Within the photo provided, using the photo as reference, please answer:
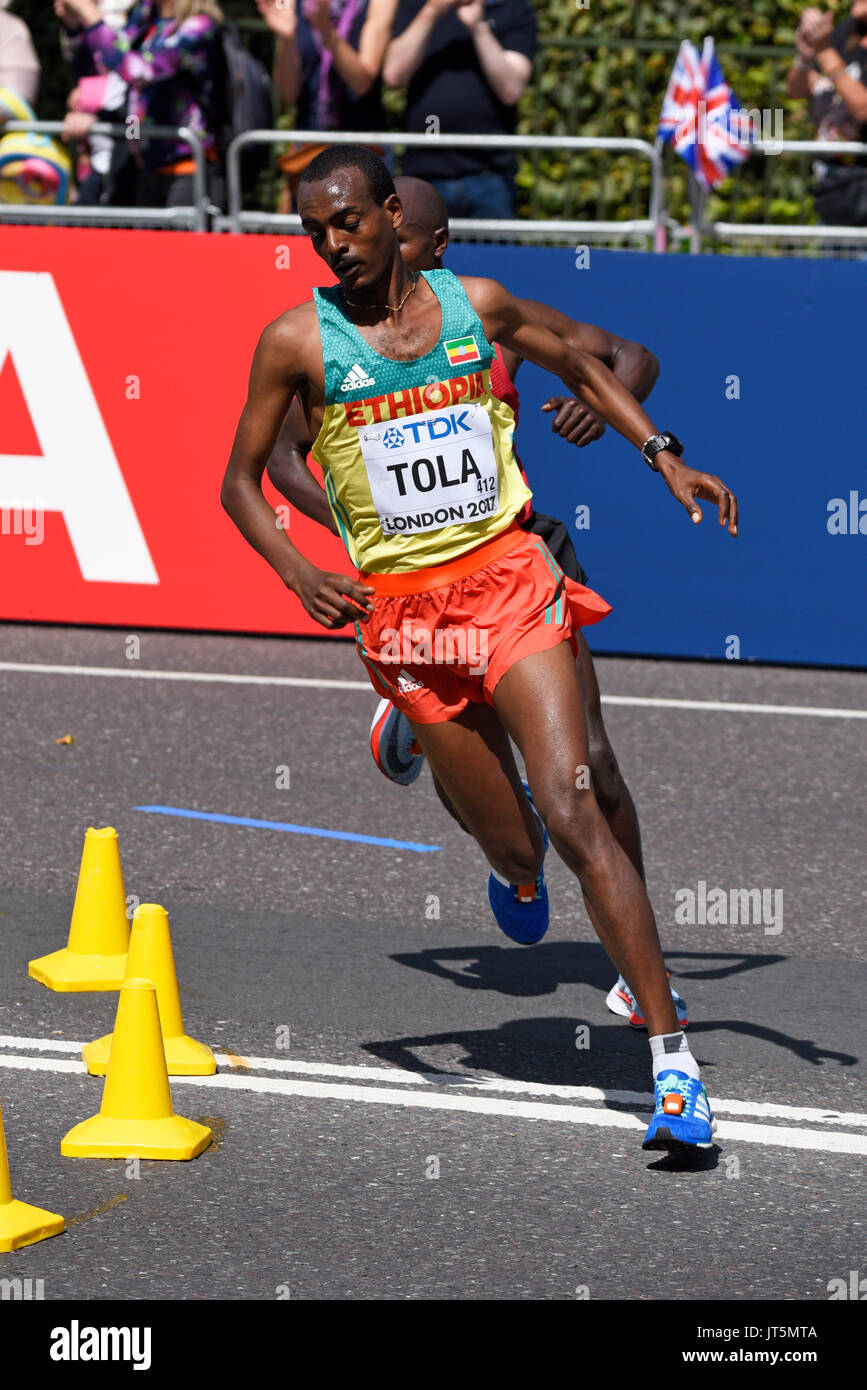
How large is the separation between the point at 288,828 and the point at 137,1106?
10.1 feet

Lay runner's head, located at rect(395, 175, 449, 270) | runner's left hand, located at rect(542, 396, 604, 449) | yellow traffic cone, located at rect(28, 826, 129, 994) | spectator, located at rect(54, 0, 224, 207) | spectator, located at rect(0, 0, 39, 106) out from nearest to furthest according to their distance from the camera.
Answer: runner's left hand, located at rect(542, 396, 604, 449) → yellow traffic cone, located at rect(28, 826, 129, 994) → runner's head, located at rect(395, 175, 449, 270) → spectator, located at rect(54, 0, 224, 207) → spectator, located at rect(0, 0, 39, 106)

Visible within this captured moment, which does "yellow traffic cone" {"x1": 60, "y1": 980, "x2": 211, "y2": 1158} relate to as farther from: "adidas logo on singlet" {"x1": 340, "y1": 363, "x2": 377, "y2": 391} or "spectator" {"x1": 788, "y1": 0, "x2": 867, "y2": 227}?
"spectator" {"x1": 788, "y1": 0, "x2": 867, "y2": 227}

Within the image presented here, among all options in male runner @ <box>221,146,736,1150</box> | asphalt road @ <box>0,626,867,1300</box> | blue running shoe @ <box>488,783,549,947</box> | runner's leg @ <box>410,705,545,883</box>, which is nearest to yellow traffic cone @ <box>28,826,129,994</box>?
asphalt road @ <box>0,626,867,1300</box>

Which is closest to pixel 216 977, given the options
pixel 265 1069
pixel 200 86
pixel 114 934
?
pixel 114 934

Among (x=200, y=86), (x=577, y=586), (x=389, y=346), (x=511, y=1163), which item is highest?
(x=200, y=86)

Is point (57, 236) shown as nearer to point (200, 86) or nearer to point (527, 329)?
point (200, 86)

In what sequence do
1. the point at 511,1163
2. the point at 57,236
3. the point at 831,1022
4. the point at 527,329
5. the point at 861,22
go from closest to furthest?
the point at 511,1163
the point at 527,329
the point at 831,1022
the point at 57,236
the point at 861,22

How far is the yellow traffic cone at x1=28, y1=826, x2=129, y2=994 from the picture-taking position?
21.2 feet

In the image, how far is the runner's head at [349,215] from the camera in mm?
5355

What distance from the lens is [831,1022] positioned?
6.25 metres

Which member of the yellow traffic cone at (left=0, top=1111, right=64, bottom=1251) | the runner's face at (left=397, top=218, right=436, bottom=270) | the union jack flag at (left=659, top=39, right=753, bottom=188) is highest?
the union jack flag at (left=659, top=39, right=753, bottom=188)

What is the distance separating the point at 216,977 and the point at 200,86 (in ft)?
25.6

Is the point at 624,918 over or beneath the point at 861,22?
beneath

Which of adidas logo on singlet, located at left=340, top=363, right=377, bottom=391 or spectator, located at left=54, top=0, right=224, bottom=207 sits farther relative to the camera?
spectator, located at left=54, top=0, right=224, bottom=207
